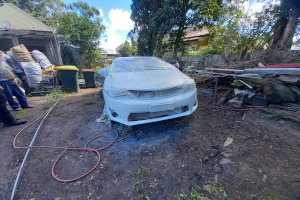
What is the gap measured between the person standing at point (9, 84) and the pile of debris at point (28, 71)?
178 centimetres

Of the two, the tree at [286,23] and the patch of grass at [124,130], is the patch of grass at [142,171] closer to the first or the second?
the patch of grass at [124,130]

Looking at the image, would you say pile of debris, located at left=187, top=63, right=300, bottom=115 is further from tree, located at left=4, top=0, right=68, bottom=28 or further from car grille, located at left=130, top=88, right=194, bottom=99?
tree, located at left=4, top=0, right=68, bottom=28

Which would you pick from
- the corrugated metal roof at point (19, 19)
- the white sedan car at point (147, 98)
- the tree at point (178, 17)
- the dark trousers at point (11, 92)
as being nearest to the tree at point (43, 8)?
the corrugated metal roof at point (19, 19)

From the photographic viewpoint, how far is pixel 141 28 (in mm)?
12633

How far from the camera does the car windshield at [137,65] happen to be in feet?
10.5

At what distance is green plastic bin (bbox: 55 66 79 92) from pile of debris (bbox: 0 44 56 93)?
0.71 meters

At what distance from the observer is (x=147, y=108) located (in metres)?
2.10

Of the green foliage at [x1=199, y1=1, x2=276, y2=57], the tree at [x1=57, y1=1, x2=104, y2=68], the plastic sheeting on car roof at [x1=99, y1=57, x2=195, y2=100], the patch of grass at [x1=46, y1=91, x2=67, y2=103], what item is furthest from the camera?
the tree at [x1=57, y1=1, x2=104, y2=68]

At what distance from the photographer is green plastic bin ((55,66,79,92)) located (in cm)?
535

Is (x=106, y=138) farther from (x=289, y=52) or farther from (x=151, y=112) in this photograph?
(x=289, y=52)

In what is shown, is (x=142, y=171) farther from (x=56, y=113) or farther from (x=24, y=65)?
(x=24, y=65)

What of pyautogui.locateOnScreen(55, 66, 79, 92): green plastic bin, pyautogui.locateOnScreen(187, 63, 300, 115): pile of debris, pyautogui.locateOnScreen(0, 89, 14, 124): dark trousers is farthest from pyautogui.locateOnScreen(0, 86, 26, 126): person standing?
pyautogui.locateOnScreen(187, 63, 300, 115): pile of debris

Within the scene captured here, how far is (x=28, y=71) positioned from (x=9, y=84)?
200cm

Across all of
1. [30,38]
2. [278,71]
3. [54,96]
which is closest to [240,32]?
[278,71]
